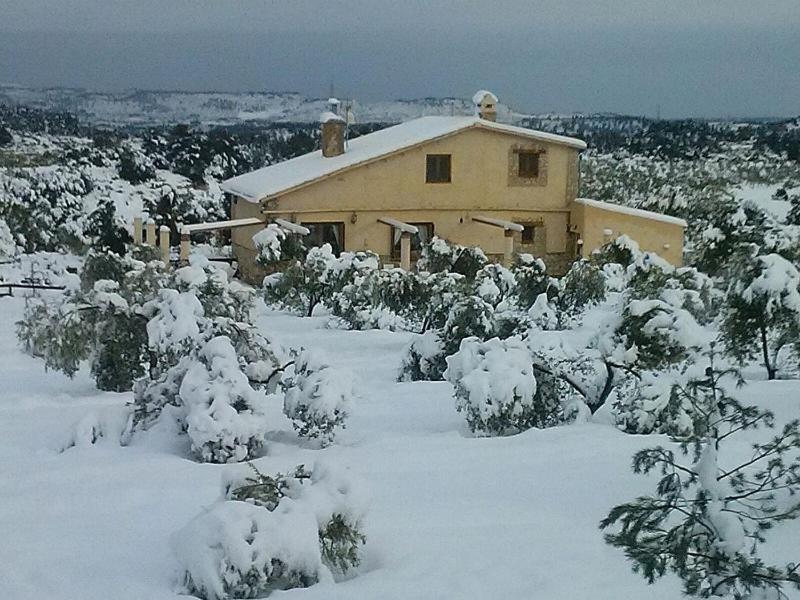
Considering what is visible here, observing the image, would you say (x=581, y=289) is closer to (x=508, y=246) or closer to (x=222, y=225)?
(x=508, y=246)

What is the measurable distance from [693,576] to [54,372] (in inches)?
268

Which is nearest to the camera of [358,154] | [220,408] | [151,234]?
[220,408]

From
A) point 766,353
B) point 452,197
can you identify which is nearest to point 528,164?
point 452,197

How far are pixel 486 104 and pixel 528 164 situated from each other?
6.00ft

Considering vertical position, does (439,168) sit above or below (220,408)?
above

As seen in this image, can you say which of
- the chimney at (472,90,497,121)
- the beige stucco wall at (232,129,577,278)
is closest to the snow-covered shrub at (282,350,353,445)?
the beige stucco wall at (232,129,577,278)

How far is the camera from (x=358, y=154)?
1819 centimetres

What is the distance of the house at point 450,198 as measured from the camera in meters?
17.8

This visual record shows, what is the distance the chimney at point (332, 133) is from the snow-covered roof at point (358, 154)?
0.16 metres

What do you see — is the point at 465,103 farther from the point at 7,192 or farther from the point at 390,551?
the point at 390,551

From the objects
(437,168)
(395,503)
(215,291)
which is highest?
(437,168)

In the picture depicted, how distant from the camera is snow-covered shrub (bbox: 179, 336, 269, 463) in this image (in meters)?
5.57

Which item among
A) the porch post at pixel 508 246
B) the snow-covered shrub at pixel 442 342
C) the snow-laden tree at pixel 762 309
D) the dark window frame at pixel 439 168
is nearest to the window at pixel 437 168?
the dark window frame at pixel 439 168

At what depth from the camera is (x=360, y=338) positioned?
10359 mm
